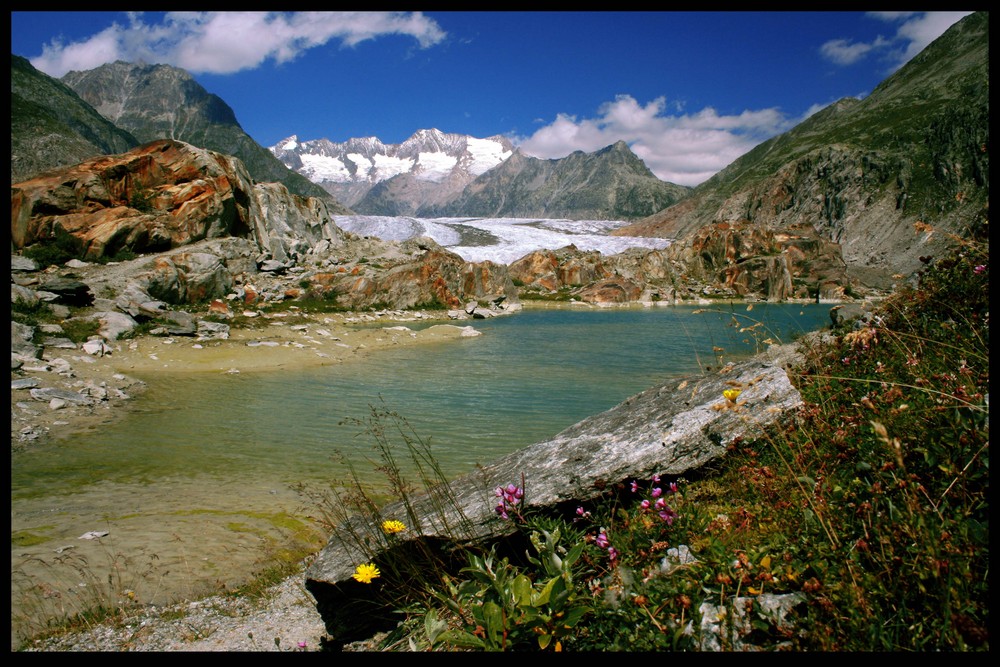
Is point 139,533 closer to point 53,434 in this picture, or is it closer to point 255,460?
point 255,460

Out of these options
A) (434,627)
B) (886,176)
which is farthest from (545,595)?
(886,176)

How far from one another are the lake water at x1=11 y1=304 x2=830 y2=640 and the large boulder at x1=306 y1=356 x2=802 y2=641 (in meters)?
0.82

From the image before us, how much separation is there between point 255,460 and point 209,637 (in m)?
5.00

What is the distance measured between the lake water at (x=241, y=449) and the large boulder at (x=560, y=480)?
0.82 meters

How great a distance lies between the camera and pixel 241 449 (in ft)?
29.4

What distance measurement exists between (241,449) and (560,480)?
7.50 meters

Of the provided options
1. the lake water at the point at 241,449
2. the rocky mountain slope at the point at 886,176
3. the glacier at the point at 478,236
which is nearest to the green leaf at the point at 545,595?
the lake water at the point at 241,449

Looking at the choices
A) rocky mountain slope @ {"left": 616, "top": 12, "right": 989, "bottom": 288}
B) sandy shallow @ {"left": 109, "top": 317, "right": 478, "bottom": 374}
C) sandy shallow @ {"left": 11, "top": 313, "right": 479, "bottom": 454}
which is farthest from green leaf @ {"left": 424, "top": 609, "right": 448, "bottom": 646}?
rocky mountain slope @ {"left": 616, "top": 12, "right": 989, "bottom": 288}

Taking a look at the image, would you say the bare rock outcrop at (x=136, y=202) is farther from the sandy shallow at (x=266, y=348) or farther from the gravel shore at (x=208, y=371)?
the sandy shallow at (x=266, y=348)

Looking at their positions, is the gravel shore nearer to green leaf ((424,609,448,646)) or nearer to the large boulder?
the large boulder

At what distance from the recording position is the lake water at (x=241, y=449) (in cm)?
500

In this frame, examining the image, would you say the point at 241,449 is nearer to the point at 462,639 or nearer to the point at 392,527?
the point at 392,527

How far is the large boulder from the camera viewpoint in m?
3.17

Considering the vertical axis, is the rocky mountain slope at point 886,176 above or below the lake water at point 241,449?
above
